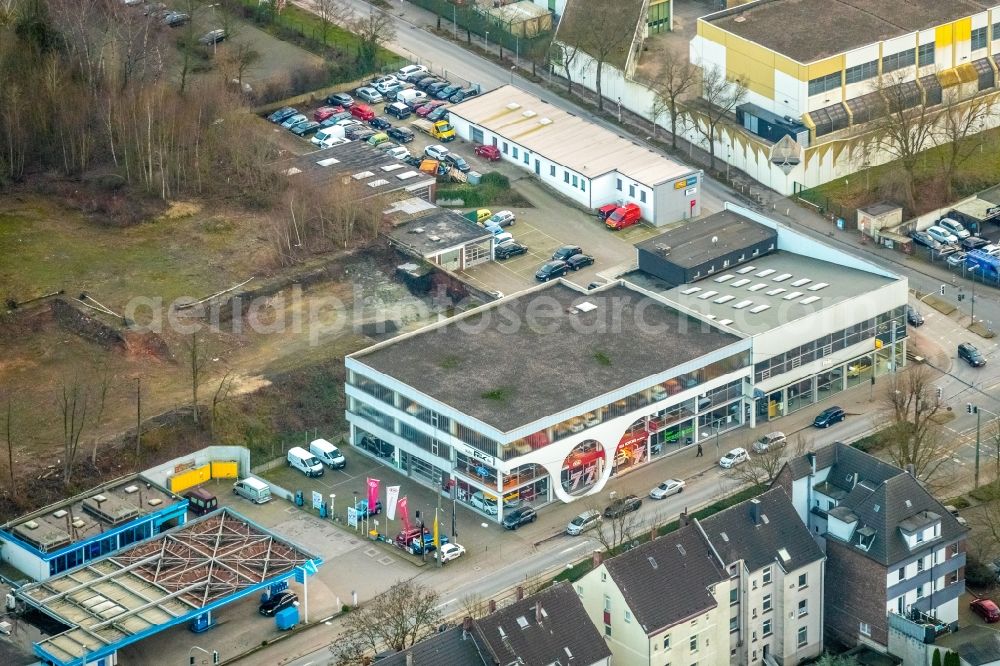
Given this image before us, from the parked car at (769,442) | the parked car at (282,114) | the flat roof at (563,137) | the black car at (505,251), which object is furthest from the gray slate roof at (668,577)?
the parked car at (282,114)

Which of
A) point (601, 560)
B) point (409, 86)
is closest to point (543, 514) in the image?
point (601, 560)

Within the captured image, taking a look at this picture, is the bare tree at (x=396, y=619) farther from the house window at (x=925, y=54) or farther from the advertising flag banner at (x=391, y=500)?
the house window at (x=925, y=54)

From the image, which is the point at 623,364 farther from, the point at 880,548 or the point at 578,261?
the point at 880,548

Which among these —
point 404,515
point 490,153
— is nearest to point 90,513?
point 404,515

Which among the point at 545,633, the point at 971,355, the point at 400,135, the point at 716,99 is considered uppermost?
the point at 716,99

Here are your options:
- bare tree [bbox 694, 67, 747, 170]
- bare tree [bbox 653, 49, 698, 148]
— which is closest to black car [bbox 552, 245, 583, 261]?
bare tree [bbox 694, 67, 747, 170]

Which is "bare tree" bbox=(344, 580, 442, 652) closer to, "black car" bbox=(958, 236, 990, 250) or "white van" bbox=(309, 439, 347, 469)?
"white van" bbox=(309, 439, 347, 469)
